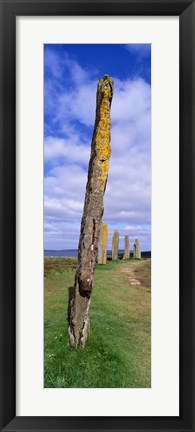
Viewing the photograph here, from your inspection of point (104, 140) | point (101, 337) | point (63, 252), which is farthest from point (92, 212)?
point (101, 337)

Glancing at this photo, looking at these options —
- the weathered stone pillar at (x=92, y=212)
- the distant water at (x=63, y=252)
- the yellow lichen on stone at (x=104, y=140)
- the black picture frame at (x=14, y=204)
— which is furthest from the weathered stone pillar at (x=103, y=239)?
the black picture frame at (x=14, y=204)

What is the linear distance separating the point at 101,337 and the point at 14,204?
1321 millimetres

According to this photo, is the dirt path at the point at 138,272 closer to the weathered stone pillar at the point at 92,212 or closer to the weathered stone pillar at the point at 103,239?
the weathered stone pillar at the point at 103,239

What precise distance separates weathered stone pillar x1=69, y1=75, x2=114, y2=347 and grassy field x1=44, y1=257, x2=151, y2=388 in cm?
9

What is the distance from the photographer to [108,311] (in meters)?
2.66

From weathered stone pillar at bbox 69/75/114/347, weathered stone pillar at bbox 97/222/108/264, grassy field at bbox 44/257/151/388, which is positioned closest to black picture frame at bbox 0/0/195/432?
grassy field at bbox 44/257/151/388

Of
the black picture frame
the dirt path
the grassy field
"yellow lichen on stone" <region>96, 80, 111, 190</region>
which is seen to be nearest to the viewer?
the black picture frame

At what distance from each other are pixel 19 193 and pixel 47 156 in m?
0.38

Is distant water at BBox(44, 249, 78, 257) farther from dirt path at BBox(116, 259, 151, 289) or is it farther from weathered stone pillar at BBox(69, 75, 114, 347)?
dirt path at BBox(116, 259, 151, 289)

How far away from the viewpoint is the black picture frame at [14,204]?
6.68 feet

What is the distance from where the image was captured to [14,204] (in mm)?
2094

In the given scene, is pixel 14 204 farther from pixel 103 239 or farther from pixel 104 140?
pixel 103 239

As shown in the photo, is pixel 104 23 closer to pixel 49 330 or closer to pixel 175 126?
pixel 175 126

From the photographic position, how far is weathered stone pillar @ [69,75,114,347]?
8.05ft
